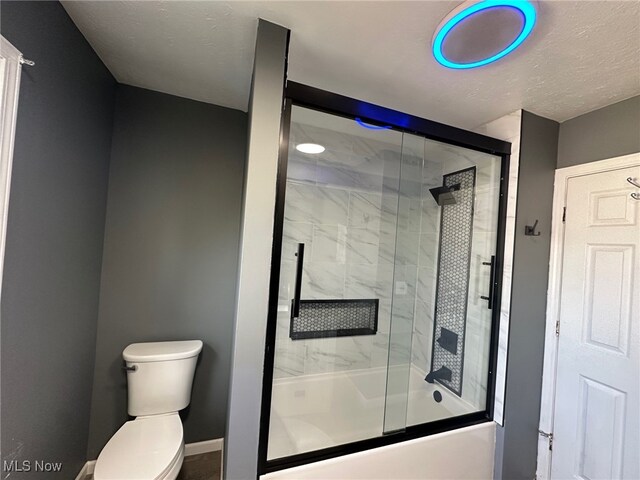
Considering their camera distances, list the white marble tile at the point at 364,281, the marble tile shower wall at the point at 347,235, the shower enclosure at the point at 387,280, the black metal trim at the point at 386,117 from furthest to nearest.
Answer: the white marble tile at the point at 364,281 < the marble tile shower wall at the point at 347,235 < the shower enclosure at the point at 387,280 < the black metal trim at the point at 386,117

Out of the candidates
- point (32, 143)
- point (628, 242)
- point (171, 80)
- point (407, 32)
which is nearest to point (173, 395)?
point (32, 143)

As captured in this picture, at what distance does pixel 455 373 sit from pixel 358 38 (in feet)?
7.63

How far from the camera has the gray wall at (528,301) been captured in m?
1.75

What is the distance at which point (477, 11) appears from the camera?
95cm

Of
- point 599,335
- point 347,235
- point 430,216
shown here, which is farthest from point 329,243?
point 599,335

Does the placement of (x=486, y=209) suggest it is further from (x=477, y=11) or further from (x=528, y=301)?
(x=477, y=11)

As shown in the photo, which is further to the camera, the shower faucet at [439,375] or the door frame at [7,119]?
the shower faucet at [439,375]

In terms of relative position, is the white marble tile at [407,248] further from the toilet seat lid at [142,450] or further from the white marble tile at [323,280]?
the toilet seat lid at [142,450]

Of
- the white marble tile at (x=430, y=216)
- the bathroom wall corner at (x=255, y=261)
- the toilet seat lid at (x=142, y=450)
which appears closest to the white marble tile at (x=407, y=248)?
the white marble tile at (x=430, y=216)

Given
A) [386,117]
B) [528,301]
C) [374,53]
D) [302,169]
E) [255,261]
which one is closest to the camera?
[255,261]

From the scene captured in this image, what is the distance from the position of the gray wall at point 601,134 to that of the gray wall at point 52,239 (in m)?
2.85

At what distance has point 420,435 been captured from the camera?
1.58 metres

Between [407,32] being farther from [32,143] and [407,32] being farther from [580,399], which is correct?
[580,399]

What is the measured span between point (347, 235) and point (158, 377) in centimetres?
166
